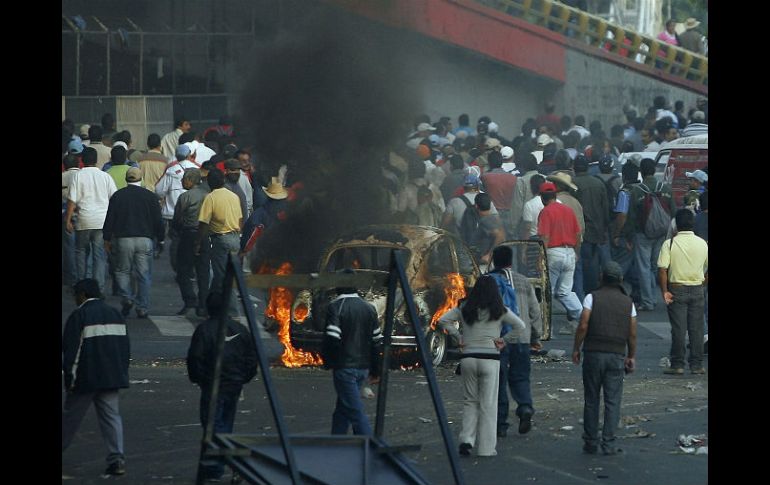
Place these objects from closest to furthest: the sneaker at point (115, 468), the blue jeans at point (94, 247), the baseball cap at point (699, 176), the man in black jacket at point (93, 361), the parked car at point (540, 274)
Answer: the man in black jacket at point (93, 361) → the sneaker at point (115, 468) → the parked car at point (540, 274) → the blue jeans at point (94, 247) → the baseball cap at point (699, 176)

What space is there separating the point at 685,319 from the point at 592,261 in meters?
3.71

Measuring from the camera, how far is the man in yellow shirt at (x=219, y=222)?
1711cm

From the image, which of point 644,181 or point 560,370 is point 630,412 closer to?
point 560,370

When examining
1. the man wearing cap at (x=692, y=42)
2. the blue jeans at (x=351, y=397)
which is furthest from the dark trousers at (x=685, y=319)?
the man wearing cap at (x=692, y=42)

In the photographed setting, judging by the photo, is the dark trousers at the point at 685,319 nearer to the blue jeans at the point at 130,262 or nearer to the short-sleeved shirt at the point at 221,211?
the short-sleeved shirt at the point at 221,211

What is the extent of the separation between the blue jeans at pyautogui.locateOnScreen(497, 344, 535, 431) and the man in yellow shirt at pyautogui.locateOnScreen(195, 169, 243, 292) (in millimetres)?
5424

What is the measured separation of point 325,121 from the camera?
773 inches

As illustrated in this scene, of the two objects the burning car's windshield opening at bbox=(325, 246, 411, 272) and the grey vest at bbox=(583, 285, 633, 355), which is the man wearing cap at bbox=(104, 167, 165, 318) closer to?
the burning car's windshield opening at bbox=(325, 246, 411, 272)

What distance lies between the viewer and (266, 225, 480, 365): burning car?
14609mm

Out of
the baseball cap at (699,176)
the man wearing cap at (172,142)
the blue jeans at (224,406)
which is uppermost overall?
the man wearing cap at (172,142)

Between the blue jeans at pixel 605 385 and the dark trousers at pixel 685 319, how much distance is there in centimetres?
346

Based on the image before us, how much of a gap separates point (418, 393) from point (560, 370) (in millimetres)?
2067
